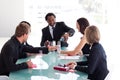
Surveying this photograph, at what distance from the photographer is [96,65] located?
3225 millimetres

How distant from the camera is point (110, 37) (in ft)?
25.1

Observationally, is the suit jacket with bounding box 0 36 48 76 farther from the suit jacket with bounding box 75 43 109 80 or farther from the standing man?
the suit jacket with bounding box 75 43 109 80

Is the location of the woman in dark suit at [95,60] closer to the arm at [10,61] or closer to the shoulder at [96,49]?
the shoulder at [96,49]

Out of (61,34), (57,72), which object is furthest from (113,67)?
(61,34)

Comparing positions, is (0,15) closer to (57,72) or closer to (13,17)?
(13,17)

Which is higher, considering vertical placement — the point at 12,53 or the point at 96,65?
the point at 12,53

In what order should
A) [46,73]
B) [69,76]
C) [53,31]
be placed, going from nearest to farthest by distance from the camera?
[69,76] < [46,73] < [53,31]

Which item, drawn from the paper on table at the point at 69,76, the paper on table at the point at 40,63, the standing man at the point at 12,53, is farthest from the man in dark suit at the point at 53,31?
the paper on table at the point at 69,76

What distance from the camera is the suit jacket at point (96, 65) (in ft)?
10.4

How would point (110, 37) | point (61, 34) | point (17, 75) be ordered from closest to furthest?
point (17, 75) < point (61, 34) < point (110, 37)

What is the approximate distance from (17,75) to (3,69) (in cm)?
35

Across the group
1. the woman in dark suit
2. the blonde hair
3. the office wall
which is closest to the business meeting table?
the woman in dark suit

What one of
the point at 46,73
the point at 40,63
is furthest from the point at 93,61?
the point at 40,63

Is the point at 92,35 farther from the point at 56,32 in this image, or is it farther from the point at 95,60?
the point at 56,32
